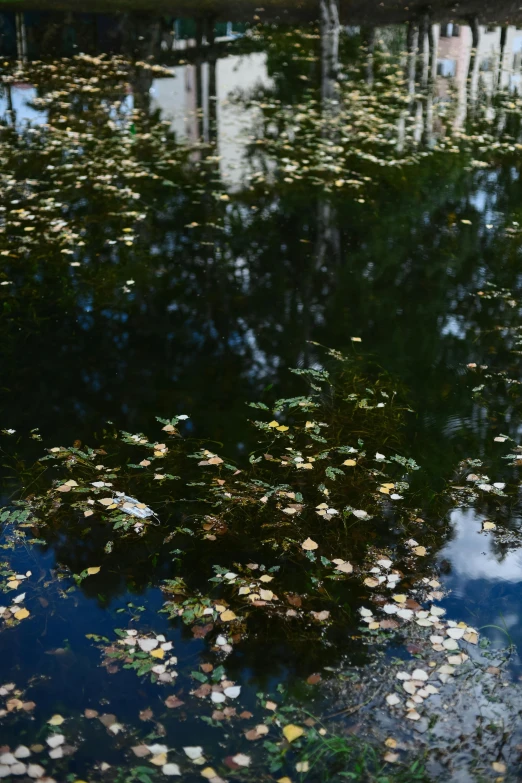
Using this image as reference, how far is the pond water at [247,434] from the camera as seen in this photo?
445cm

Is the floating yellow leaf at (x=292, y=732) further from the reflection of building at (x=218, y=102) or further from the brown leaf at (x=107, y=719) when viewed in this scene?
the reflection of building at (x=218, y=102)

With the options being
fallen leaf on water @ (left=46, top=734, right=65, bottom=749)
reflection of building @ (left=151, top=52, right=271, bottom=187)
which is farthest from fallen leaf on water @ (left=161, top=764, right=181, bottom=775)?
reflection of building @ (left=151, top=52, right=271, bottom=187)

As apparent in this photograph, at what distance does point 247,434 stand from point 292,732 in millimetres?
3023

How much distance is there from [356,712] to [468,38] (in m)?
24.2

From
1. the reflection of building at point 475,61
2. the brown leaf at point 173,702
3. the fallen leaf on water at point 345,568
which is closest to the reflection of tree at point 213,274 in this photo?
the fallen leaf on water at point 345,568

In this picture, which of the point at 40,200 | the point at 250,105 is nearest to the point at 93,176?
the point at 40,200

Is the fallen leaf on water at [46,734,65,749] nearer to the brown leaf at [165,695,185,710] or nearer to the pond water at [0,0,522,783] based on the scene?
the pond water at [0,0,522,783]

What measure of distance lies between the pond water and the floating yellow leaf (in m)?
0.05

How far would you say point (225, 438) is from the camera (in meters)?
6.84

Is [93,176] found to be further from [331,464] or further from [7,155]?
→ [331,464]

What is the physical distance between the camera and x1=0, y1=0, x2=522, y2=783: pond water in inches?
175

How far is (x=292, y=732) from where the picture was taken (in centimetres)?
427

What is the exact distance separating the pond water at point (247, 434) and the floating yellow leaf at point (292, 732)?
46mm

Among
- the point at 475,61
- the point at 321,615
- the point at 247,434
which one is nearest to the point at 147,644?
the point at 321,615
